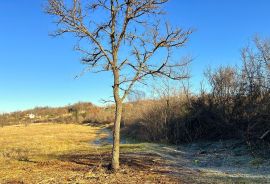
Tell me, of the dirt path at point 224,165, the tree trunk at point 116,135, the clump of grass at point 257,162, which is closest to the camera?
the dirt path at point 224,165

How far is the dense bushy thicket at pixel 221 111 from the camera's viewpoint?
22.9m

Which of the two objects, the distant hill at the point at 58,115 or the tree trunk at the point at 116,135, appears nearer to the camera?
the tree trunk at the point at 116,135

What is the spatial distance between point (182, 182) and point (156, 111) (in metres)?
19.3

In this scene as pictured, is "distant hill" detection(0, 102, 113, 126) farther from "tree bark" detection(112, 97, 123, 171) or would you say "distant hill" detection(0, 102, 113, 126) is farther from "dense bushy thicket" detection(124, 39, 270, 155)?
"tree bark" detection(112, 97, 123, 171)

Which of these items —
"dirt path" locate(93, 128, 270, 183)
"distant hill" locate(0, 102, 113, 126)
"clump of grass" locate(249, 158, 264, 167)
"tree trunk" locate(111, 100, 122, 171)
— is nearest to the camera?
"dirt path" locate(93, 128, 270, 183)

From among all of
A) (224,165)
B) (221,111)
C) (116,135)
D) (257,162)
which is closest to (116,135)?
(116,135)

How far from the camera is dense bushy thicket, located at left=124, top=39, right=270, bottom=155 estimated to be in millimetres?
22939

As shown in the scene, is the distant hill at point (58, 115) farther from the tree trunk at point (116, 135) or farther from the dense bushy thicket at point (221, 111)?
the tree trunk at point (116, 135)

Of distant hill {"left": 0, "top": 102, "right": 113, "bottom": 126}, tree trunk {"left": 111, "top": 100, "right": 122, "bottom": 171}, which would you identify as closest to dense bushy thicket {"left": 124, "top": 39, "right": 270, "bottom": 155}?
tree trunk {"left": 111, "top": 100, "right": 122, "bottom": 171}

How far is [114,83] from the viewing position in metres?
15.4

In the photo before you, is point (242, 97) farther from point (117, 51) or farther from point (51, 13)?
point (51, 13)

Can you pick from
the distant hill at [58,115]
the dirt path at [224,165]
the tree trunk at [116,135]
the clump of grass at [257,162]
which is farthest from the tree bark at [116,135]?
the distant hill at [58,115]

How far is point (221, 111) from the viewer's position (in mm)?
27188

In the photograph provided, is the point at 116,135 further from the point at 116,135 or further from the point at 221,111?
the point at 221,111
